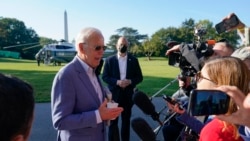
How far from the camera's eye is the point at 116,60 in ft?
23.9

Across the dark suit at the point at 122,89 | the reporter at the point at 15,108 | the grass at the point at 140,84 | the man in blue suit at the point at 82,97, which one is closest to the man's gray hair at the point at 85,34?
the man in blue suit at the point at 82,97

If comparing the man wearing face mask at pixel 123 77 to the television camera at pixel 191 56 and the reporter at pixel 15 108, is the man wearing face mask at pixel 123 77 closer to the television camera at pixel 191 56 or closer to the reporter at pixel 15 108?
the television camera at pixel 191 56

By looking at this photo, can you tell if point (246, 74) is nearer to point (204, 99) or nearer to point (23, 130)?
point (204, 99)

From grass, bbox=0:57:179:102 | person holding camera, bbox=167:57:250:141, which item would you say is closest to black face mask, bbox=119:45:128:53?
grass, bbox=0:57:179:102

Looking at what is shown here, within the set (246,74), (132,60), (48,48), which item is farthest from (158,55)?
(246,74)

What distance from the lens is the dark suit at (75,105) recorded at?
3391mm

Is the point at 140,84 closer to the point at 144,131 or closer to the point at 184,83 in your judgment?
the point at 184,83

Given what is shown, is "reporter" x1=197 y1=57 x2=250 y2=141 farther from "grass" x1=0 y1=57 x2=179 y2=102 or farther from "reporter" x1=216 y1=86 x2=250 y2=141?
"grass" x1=0 y1=57 x2=179 y2=102

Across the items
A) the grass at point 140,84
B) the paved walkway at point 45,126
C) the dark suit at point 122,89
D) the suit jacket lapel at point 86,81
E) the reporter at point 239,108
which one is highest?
the reporter at point 239,108

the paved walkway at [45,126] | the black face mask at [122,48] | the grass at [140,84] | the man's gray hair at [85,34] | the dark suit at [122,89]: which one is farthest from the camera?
the grass at [140,84]

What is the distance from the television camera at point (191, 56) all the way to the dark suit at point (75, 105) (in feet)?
3.40

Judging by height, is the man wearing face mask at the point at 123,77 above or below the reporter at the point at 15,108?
below

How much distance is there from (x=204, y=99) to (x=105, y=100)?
2035 millimetres

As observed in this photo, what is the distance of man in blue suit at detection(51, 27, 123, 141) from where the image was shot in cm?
340
